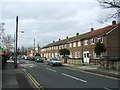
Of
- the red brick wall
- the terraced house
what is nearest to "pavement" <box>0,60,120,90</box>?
the terraced house

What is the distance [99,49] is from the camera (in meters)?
46.7

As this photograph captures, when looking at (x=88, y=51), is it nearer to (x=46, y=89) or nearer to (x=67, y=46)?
(x=67, y=46)

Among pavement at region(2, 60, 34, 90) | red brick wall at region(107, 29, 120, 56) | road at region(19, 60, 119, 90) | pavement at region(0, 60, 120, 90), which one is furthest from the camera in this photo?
red brick wall at region(107, 29, 120, 56)

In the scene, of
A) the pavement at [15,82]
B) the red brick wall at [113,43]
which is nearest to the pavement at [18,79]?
the pavement at [15,82]

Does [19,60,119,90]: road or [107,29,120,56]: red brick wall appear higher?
[107,29,120,56]: red brick wall

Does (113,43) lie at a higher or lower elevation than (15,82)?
higher

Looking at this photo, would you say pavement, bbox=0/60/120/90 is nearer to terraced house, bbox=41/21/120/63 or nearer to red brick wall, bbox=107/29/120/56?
terraced house, bbox=41/21/120/63

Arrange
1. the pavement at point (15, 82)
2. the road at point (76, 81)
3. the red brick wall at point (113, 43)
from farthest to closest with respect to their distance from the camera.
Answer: the red brick wall at point (113, 43)
the road at point (76, 81)
the pavement at point (15, 82)

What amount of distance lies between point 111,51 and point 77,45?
1898cm

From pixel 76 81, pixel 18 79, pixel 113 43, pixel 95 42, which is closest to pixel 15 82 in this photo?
pixel 18 79

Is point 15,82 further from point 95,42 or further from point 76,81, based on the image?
point 95,42

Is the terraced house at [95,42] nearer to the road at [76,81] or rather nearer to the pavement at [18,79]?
the pavement at [18,79]

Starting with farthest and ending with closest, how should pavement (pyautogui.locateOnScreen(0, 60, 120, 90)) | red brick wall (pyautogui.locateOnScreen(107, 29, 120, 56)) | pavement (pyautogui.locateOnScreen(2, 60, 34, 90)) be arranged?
red brick wall (pyautogui.locateOnScreen(107, 29, 120, 56)) < pavement (pyautogui.locateOnScreen(0, 60, 120, 90)) < pavement (pyautogui.locateOnScreen(2, 60, 34, 90))

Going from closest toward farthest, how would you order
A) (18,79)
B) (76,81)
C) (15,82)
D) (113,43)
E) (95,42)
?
(15,82) < (76,81) < (18,79) < (113,43) < (95,42)
